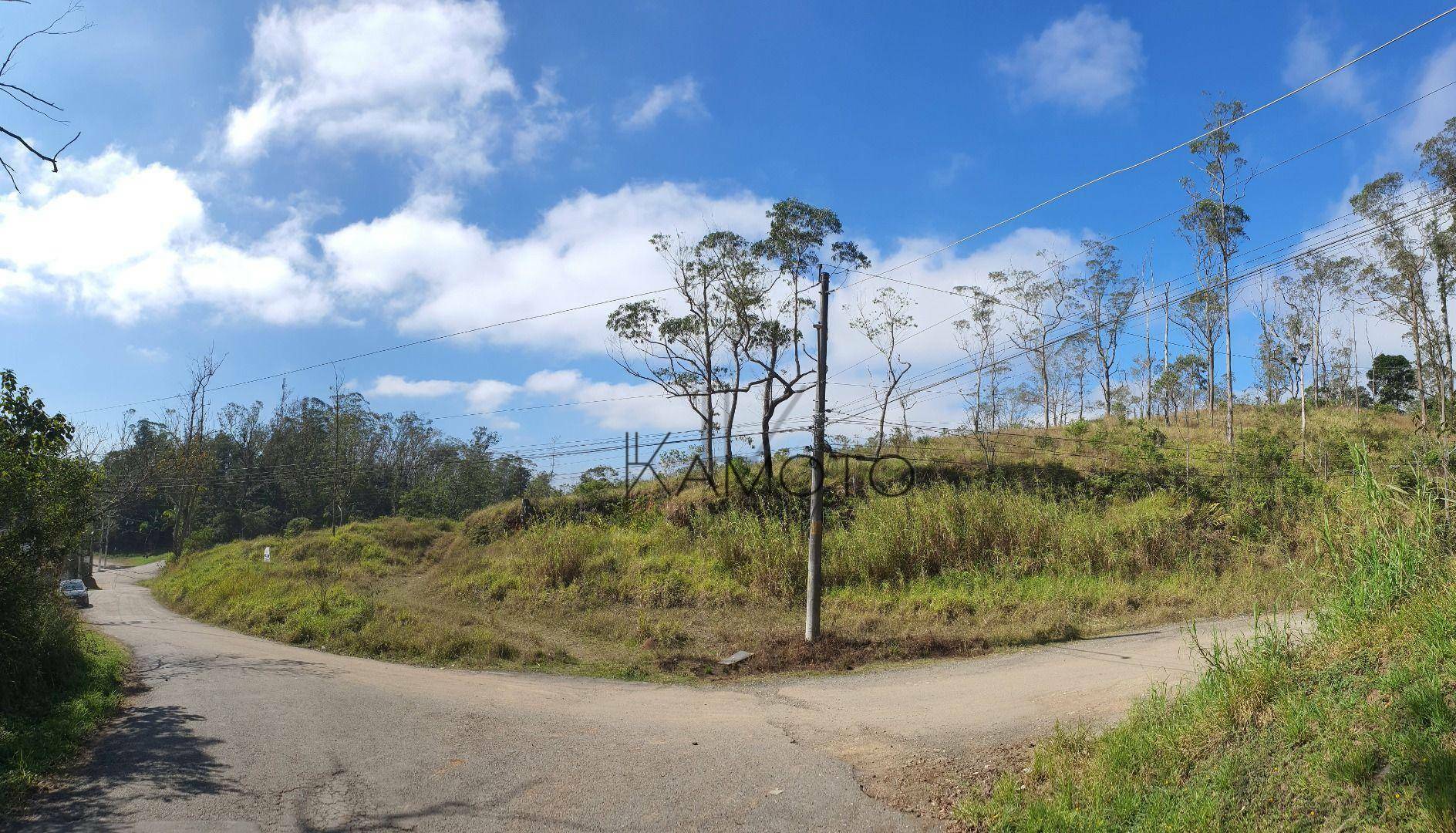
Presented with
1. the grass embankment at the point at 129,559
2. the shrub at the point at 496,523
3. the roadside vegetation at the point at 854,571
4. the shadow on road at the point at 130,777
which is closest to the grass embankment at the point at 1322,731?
the roadside vegetation at the point at 854,571

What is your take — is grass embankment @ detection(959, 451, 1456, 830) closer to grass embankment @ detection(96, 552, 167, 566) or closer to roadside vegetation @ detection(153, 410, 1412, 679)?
roadside vegetation @ detection(153, 410, 1412, 679)

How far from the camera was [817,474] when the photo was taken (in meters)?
14.1

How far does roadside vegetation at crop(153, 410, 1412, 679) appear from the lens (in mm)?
15414

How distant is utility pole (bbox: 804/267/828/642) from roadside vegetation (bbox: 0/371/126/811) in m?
10.2

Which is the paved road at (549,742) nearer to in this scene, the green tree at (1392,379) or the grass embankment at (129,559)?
the green tree at (1392,379)

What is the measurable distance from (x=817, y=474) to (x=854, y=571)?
6121mm

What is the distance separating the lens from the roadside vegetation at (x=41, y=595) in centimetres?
796

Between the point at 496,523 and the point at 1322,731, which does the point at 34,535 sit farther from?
the point at 496,523

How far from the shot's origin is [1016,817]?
17.1ft

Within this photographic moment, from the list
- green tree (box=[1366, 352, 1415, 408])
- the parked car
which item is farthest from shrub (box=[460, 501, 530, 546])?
green tree (box=[1366, 352, 1415, 408])

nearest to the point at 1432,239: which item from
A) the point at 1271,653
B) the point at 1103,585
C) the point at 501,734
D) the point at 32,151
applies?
the point at 1103,585

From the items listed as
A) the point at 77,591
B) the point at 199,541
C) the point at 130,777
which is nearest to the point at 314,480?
the point at 199,541

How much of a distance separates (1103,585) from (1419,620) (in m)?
13.9

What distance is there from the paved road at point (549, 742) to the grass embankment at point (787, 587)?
1819mm
